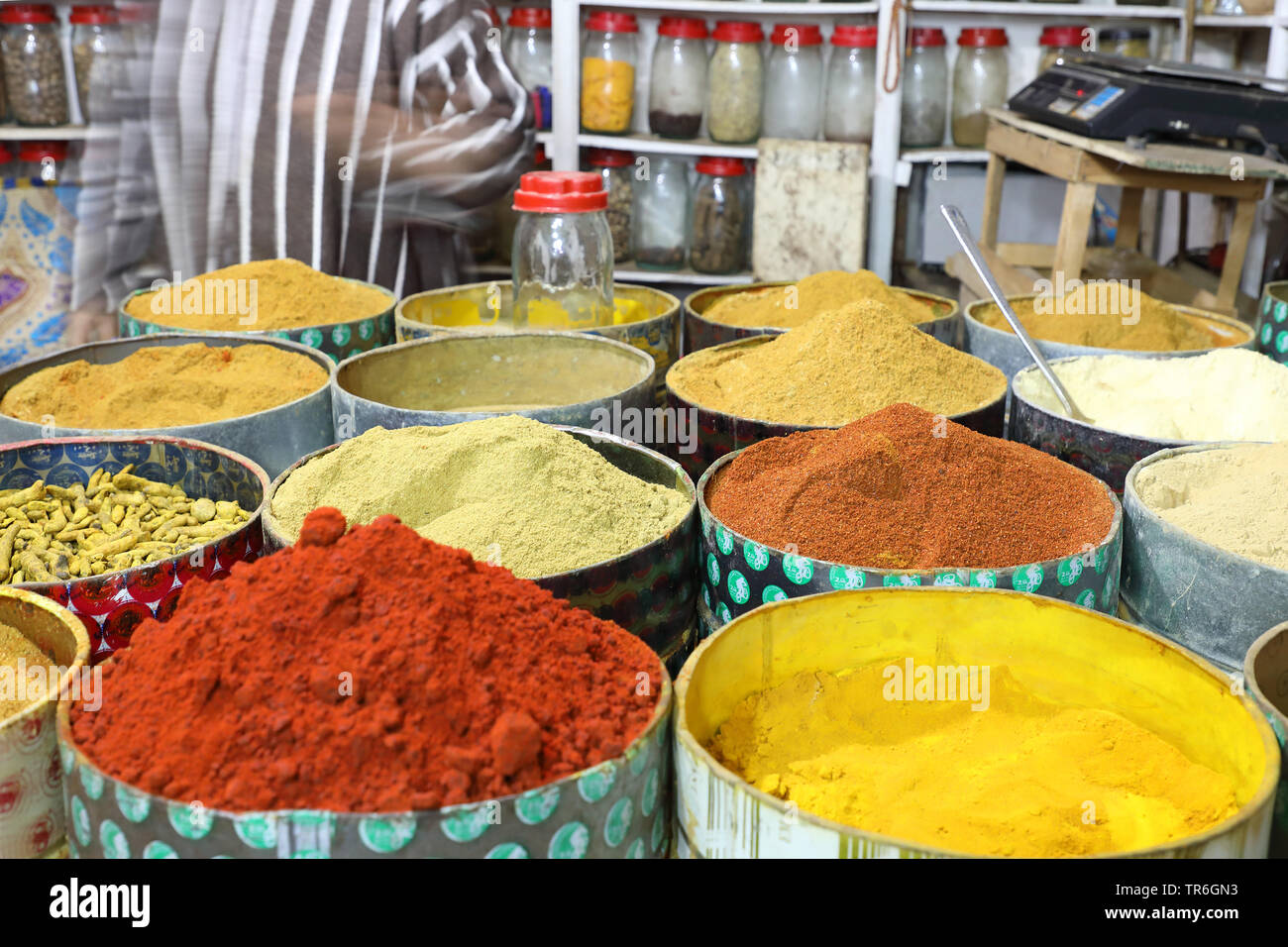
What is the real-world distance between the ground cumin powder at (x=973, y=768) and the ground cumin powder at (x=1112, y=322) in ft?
2.64

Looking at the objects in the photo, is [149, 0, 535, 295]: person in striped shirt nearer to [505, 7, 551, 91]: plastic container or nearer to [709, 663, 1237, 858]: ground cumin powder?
[505, 7, 551, 91]: plastic container

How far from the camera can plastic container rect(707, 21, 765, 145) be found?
2.73m

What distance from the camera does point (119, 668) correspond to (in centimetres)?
70

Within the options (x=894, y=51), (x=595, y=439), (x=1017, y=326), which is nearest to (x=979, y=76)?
(x=894, y=51)

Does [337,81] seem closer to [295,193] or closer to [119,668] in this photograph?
[295,193]

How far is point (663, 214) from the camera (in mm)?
2898

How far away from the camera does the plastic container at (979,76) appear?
2805 millimetres

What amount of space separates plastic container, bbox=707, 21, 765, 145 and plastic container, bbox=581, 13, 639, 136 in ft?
0.67

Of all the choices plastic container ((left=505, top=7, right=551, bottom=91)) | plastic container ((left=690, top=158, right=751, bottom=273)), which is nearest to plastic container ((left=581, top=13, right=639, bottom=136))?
plastic container ((left=505, top=7, right=551, bottom=91))

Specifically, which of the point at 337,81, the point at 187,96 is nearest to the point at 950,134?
the point at 337,81
